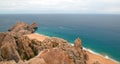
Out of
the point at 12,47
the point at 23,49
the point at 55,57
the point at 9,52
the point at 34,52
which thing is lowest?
the point at 34,52

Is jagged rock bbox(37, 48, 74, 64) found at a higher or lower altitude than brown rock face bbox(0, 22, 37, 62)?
higher

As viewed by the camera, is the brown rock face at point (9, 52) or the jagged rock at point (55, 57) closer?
the jagged rock at point (55, 57)

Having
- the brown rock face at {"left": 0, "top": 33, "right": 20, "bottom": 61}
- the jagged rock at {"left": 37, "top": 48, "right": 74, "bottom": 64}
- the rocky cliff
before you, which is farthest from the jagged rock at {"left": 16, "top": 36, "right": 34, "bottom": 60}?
the jagged rock at {"left": 37, "top": 48, "right": 74, "bottom": 64}

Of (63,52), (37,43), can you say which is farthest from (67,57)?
(37,43)

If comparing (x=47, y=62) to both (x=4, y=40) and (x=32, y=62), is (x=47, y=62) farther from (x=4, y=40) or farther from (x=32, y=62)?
(x=4, y=40)

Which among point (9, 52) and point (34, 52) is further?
point (34, 52)

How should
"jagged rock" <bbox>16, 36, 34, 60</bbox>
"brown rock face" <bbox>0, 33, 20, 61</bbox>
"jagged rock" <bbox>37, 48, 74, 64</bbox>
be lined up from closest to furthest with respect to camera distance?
1. "jagged rock" <bbox>37, 48, 74, 64</bbox>
2. "brown rock face" <bbox>0, 33, 20, 61</bbox>
3. "jagged rock" <bbox>16, 36, 34, 60</bbox>

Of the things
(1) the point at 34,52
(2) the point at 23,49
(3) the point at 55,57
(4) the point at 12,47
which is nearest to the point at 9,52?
(4) the point at 12,47

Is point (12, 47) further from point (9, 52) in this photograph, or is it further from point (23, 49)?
point (23, 49)

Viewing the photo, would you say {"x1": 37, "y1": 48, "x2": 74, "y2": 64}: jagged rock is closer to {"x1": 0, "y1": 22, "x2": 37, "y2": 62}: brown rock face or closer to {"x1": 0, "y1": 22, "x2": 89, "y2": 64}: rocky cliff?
{"x1": 0, "y1": 22, "x2": 89, "y2": 64}: rocky cliff

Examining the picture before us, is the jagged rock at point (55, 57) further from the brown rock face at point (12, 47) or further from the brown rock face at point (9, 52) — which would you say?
the brown rock face at point (12, 47)

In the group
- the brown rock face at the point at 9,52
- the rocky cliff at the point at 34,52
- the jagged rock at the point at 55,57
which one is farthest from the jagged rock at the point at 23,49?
the jagged rock at the point at 55,57
